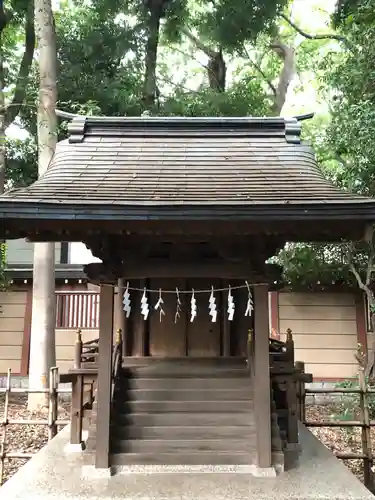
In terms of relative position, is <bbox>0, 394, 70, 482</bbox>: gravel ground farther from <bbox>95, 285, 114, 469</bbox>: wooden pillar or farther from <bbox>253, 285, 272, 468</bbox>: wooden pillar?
<bbox>253, 285, 272, 468</bbox>: wooden pillar

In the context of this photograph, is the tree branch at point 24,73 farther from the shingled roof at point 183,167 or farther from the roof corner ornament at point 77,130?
the shingled roof at point 183,167

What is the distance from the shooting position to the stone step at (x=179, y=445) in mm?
5098

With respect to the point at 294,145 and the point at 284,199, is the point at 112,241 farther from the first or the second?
the point at 294,145

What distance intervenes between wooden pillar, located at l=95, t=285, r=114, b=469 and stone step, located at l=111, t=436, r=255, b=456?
29 cm

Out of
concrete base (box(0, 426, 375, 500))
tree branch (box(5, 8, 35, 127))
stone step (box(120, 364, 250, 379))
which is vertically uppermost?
tree branch (box(5, 8, 35, 127))

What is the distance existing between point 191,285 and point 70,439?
2646 mm

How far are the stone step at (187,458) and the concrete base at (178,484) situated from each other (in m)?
0.10

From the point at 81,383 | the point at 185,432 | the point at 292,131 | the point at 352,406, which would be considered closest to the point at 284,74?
the point at 292,131

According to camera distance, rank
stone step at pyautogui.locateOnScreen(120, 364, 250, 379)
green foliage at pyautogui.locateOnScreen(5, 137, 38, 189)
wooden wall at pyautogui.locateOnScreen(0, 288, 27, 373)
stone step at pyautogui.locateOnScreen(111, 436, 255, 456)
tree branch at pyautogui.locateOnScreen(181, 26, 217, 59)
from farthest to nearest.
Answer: tree branch at pyautogui.locateOnScreen(181, 26, 217, 59)
green foliage at pyautogui.locateOnScreen(5, 137, 38, 189)
wooden wall at pyautogui.locateOnScreen(0, 288, 27, 373)
stone step at pyautogui.locateOnScreen(120, 364, 250, 379)
stone step at pyautogui.locateOnScreen(111, 436, 255, 456)

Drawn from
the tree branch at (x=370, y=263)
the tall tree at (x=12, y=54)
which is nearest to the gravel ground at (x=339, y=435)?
the tree branch at (x=370, y=263)

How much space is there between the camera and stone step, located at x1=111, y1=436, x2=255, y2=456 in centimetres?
510

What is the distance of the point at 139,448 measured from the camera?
16.8 ft

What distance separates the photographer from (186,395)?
5672mm

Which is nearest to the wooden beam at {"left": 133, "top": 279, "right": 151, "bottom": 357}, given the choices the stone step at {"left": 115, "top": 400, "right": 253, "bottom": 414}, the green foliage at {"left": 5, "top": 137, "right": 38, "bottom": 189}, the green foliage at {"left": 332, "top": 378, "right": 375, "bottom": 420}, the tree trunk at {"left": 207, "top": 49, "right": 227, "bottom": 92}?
the stone step at {"left": 115, "top": 400, "right": 253, "bottom": 414}
